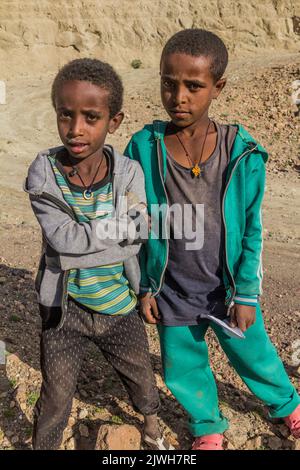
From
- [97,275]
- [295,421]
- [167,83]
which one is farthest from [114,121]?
[295,421]

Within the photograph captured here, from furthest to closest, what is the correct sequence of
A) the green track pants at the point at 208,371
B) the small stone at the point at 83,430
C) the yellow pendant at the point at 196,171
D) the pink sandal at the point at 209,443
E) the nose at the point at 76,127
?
1. the small stone at the point at 83,430
2. the pink sandal at the point at 209,443
3. the green track pants at the point at 208,371
4. the yellow pendant at the point at 196,171
5. the nose at the point at 76,127

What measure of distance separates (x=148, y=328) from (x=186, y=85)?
192 cm

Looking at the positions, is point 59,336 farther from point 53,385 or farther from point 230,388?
point 230,388

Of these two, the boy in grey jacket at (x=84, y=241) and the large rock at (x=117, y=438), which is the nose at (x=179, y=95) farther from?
the large rock at (x=117, y=438)

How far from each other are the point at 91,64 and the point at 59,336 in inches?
39.8

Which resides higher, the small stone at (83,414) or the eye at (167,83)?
the eye at (167,83)

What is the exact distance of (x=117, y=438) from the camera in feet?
7.47

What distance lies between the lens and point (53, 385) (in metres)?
2.03

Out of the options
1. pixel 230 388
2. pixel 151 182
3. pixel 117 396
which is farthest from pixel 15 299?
pixel 151 182

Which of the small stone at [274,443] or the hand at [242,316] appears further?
the small stone at [274,443]

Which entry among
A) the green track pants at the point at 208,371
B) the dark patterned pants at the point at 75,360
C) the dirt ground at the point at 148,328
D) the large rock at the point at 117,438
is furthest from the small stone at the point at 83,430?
the green track pants at the point at 208,371

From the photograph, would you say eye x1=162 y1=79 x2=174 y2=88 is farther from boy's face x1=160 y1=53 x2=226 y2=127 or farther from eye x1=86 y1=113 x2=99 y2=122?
eye x1=86 y1=113 x2=99 y2=122

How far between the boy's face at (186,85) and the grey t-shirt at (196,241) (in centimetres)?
16

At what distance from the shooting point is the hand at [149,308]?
217cm
